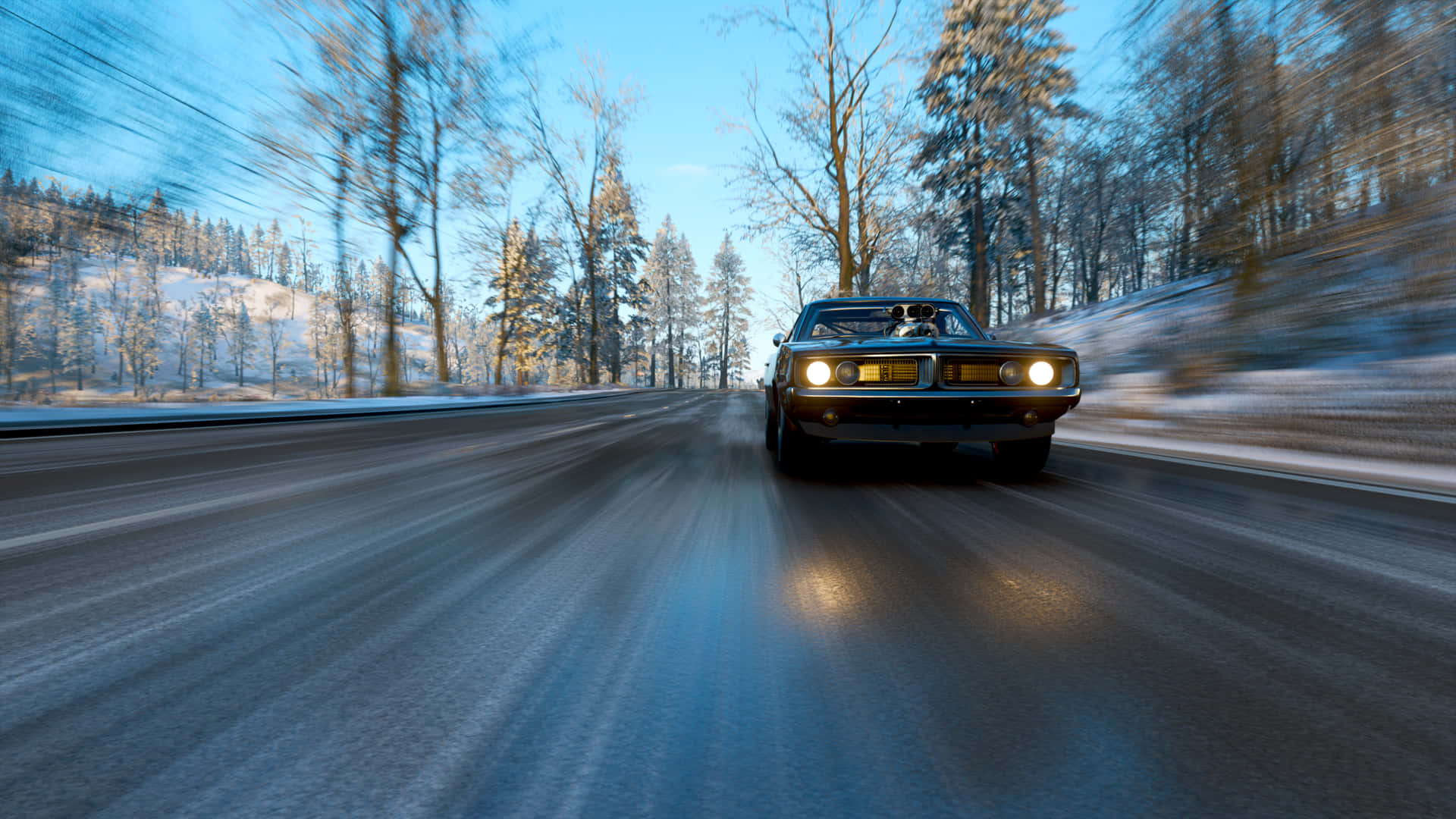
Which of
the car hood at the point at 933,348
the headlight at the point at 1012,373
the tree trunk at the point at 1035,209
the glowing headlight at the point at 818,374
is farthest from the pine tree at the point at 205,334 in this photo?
the headlight at the point at 1012,373

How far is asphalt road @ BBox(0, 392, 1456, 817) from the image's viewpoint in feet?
3.25

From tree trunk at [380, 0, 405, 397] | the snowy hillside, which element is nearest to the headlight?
tree trunk at [380, 0, 405, 397]

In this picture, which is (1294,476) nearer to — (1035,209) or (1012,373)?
(1012,373)

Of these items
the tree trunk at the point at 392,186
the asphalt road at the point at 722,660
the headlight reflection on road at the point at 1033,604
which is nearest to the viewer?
the asphalt road at the point at 722,660

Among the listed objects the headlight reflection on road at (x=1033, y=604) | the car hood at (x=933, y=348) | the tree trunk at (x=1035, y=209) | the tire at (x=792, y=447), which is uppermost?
the tree trunk at (x=1035, y=209)

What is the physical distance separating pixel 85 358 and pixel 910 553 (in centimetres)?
10867

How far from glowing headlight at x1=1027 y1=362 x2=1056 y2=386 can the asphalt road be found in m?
1.12

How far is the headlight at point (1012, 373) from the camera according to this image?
413cm

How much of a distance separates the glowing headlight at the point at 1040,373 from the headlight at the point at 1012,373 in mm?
58

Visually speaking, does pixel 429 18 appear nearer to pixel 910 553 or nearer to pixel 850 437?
pixel 850 437

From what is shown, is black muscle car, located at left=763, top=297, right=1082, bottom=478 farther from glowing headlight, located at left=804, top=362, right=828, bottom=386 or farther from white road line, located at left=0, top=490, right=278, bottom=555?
white road line, located at left=0, top=490, right=278, bottom=555

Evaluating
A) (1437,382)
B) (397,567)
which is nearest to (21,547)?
(397,567)

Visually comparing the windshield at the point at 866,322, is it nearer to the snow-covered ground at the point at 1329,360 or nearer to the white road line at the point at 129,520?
the snow-covered ground at the point at 1329,360

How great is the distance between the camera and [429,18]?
18047mm
